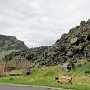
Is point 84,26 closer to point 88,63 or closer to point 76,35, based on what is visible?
point 76,35

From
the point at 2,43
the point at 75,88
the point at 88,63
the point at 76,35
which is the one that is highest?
the point at 2,43

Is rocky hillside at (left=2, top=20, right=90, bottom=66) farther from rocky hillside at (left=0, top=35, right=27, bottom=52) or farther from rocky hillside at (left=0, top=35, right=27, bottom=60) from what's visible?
rocky hillside at (left=0, top=35, right=27, bottom=52)

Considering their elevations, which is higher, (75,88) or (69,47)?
(69,47)

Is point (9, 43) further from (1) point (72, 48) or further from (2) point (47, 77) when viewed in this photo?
(2) point (47, 77)

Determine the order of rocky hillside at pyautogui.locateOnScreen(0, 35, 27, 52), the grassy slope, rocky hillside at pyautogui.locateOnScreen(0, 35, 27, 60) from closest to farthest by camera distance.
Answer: the grassy slope < rocky hillside at pyautogui.locateOnScreen(0, 35, 27, 60) < rocky hillside at pyautogui.locateOnScreen(0, 35, 27, 52)

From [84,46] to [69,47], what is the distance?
3.53 m

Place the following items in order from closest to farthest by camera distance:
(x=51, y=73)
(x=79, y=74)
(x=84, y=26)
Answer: (x=79, y=74) → (x=51, y=73) → (x=84, y=26)

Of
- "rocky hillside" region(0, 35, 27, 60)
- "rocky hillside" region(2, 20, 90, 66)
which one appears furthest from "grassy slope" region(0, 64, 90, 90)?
"rocky hillside" region(0, 35, 27, 60)


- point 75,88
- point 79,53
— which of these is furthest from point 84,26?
point 75,88

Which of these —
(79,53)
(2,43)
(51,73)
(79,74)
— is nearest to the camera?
(79,74)

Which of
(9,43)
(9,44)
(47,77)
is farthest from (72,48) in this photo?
(9,43)

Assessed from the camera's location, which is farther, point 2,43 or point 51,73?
point 2,43

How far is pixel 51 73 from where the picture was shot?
45.0m

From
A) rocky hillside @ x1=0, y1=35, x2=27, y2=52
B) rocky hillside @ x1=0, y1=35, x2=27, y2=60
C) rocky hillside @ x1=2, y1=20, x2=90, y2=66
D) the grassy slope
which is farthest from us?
rocky hillside @ x1=0, y1=35, x2=27, y2=52
